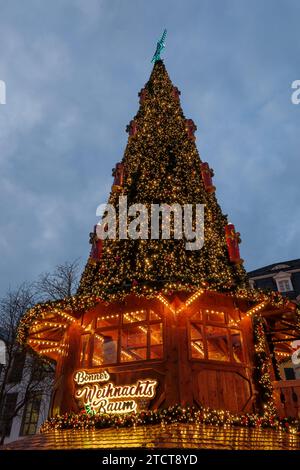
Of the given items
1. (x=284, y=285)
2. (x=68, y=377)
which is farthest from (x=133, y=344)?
(x=284, y=285)

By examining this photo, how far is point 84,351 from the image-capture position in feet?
41.2

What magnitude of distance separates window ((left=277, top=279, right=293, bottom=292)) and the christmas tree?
45.0ft

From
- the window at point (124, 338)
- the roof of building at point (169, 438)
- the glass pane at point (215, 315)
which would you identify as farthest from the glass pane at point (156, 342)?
the roof of building at point (169, 438)

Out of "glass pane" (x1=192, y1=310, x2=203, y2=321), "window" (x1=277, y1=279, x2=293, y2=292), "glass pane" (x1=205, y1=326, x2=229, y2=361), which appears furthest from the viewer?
"window" (x1=277, y1=279, x2=293, y2=292)

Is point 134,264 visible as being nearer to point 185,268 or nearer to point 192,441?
point 185,268

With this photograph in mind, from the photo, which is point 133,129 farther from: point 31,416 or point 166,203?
point 31,416

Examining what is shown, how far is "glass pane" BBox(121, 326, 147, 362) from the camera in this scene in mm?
14805

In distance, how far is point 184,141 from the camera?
16.8 m

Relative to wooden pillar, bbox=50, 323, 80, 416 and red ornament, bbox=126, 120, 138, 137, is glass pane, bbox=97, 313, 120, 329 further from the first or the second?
red ornament, bbox=126, 120, 138, 137

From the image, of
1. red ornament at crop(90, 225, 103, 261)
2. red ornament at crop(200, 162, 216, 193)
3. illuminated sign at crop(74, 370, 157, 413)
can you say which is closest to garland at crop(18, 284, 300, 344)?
illuminated sign at crop(74, 370, 157, 413)

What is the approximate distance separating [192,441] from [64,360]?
551 centimetres

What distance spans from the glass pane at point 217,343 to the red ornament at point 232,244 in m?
2.96
